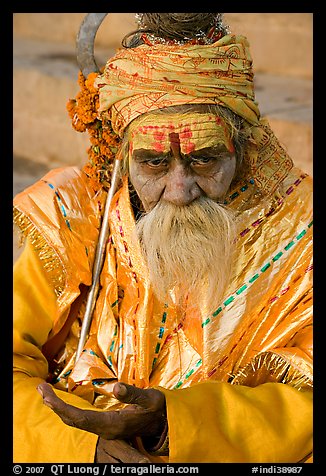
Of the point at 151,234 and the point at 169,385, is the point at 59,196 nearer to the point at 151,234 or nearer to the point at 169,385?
the point at 151,234

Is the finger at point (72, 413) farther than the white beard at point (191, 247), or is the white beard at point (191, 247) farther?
the white beard at point (191, 247)

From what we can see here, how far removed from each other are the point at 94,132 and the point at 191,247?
1.90ft

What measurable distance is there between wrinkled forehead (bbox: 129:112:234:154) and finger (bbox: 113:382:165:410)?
0.73 metres

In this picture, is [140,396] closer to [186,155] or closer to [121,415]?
[121,415]

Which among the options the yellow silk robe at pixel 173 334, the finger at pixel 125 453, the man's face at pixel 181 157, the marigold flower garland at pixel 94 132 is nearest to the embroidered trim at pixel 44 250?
the yellow silk robe at pixel 173 334

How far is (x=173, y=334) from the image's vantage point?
11.8 feet

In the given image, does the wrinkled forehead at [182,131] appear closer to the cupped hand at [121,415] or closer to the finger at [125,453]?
the cupped hand at [121,415]

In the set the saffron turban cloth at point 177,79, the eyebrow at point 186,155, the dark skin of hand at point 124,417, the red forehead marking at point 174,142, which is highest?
A: the saffron turban cloth at point 177,79

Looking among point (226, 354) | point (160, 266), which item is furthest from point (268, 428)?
point (160, 266)

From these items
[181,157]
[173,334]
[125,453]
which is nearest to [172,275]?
[173,334]

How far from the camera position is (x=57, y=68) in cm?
747

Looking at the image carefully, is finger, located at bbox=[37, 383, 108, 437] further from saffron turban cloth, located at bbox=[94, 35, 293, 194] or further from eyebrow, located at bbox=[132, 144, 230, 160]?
saffron turban cloth, located at bbox=[94, 35, 293, 194]

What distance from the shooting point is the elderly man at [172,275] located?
128 inches

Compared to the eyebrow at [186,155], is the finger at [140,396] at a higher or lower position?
lower
